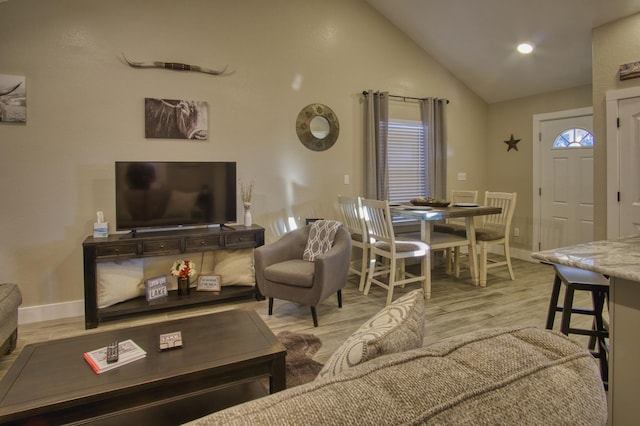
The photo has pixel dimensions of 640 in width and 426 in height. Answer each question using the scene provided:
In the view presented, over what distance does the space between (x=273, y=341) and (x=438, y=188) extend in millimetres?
3949

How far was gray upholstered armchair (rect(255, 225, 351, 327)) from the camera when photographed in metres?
3.20

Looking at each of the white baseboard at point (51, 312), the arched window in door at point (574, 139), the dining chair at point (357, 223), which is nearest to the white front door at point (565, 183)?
the arched window in door at point (574, 139)

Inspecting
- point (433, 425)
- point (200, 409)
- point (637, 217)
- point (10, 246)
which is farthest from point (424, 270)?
point (10, 246)

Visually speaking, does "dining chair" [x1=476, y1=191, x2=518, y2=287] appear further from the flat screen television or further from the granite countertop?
the flat screen television

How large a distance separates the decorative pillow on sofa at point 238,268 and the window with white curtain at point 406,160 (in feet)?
7.00

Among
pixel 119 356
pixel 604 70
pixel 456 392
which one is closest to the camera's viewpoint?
pixel 456 392

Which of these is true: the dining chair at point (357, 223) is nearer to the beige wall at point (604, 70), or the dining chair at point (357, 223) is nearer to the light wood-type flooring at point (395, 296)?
the light wood-type flooring at point (395, 296)

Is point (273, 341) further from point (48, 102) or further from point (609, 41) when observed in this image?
point (609, 41)

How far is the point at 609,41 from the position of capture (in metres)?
3.82

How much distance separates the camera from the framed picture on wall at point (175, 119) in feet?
12.3

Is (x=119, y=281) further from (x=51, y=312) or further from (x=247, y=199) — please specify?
(x=247, y=199)

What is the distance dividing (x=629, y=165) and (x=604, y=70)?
3.22ft

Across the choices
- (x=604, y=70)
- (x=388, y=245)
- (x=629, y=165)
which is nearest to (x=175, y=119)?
(x=388, y=245)

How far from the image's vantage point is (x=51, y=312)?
350 centimetres
